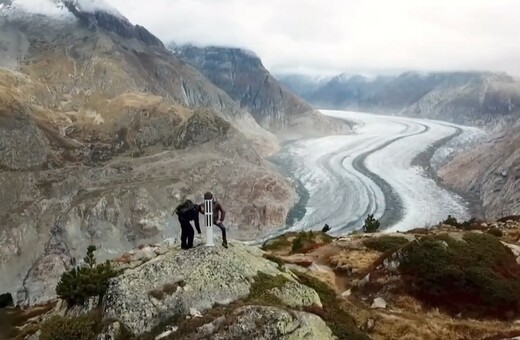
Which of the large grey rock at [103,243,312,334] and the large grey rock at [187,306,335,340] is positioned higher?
the large grey rock at [103,243,312,334]

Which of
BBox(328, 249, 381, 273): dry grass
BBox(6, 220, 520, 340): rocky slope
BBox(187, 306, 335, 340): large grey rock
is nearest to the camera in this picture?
BBox(187, 306, 335, 340): large grey rock

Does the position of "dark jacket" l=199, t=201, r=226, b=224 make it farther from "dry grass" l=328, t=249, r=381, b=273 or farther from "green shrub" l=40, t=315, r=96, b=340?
"dry grass" l=328, t=249, r=381, b=273

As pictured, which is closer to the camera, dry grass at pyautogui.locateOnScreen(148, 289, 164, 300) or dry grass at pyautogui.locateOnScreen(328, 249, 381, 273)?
dry grass at pyautogui.locateOnScreen(148, 289, 164, 300)

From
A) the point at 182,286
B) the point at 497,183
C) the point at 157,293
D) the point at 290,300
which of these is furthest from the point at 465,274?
the point at 497,183

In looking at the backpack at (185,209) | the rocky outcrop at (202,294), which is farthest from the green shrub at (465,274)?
the backpack at (185,209)

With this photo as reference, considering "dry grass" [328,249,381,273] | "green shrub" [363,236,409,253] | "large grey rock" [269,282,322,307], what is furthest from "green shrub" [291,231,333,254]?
"large grey rock" [269,282,322,307]

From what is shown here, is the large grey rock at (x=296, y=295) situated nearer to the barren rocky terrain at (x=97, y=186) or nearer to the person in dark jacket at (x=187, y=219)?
the person in dark jacket at (x=187, y=219)

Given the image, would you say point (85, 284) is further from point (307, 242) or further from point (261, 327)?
point (307, 242)
